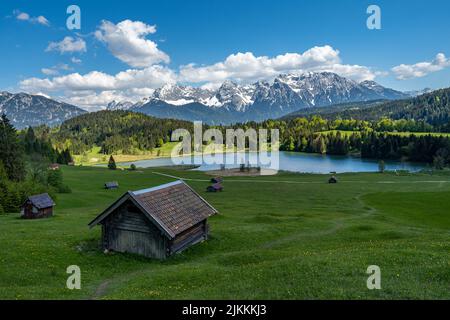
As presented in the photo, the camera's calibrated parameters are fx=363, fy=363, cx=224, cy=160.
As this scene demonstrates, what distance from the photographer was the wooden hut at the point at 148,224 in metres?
32.8

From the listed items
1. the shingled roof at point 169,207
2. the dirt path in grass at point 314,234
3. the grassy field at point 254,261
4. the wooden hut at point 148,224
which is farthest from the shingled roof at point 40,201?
the dirt path in grass at point 314,234

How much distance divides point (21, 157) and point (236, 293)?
87040mm

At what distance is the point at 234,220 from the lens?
53219 millimetres

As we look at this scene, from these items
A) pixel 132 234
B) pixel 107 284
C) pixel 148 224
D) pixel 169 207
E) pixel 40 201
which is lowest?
pixel 107 284

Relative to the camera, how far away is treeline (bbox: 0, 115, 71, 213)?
227 feet

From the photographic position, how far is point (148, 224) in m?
33.3

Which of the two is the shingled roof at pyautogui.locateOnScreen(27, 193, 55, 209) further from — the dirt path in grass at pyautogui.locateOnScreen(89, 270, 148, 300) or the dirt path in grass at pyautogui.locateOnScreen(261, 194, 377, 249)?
the dirt path in grass at pyautogui.locateOnScreen(261, 194, 377, 249)

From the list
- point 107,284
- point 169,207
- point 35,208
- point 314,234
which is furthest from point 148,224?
point 35,208

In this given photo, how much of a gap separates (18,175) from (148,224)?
69.3 meters

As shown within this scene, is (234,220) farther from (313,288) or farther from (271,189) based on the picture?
(271,189)

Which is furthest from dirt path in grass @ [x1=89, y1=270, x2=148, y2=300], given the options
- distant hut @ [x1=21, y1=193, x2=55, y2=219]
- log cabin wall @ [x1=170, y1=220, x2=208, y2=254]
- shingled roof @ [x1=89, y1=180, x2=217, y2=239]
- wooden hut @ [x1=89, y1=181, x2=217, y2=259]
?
distant hut @ [x1=21, y1=193, x2=55, y2=219]

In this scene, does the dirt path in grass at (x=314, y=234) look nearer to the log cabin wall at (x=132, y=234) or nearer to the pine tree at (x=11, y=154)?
the log cabin wall at (x=132, y=234)

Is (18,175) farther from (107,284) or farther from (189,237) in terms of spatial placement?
(107,284)
